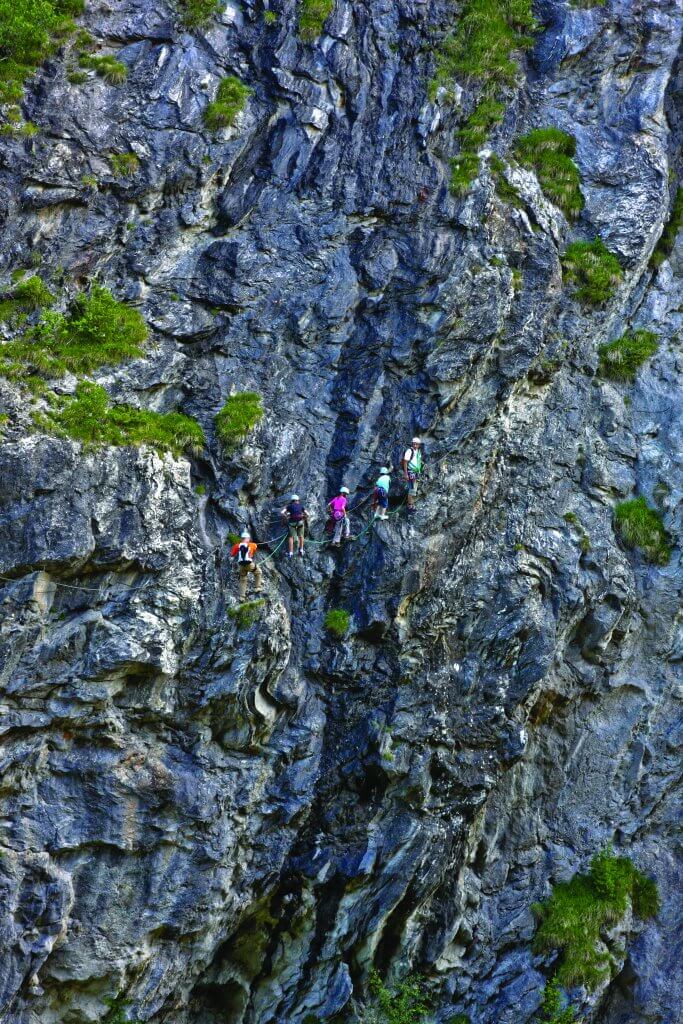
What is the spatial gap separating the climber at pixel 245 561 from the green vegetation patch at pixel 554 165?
12.5 meters

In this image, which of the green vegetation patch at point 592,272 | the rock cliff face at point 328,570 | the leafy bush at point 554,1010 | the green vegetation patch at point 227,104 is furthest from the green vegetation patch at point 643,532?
the green vegetation patch at point 227,104

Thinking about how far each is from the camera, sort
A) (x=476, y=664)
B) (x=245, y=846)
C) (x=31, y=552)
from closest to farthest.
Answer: (x=31, y=552), (x=245, y=846), (x=476, y=664)

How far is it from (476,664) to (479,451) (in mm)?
4839

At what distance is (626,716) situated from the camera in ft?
80.8

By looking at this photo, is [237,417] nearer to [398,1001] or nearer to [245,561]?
[245,561]

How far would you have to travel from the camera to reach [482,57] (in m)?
27.5

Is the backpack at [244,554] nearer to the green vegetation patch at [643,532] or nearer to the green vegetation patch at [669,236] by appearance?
the green vegetation patch at [643,532]

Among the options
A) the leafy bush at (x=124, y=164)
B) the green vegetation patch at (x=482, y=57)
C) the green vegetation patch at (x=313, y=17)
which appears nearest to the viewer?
the leafy bush at (x=124, y=164)

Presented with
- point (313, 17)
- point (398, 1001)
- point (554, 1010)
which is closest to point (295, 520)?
point (398, 1001)

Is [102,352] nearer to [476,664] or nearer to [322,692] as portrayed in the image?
[322,692]

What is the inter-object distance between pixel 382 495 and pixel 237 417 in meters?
3.55

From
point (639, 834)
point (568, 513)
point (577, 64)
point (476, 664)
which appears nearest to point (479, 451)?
point (568, 513)

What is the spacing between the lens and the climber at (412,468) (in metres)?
22.5

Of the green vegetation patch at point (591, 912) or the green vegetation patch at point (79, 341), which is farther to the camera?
the green vegetation patch at point (591, 912)
